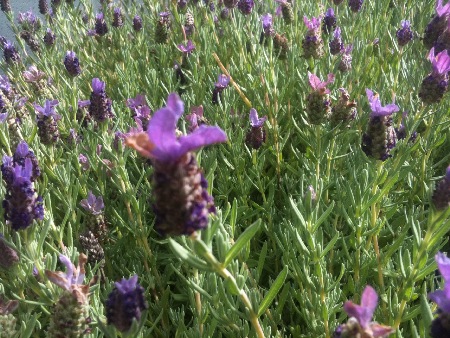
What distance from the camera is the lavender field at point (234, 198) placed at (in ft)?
3.07

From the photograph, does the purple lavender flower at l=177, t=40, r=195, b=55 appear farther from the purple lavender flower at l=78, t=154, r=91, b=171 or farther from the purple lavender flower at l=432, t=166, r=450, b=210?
the purple lavender flower at l=432, t=166, r=450, b=210

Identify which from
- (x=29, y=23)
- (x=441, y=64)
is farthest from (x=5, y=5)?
(x=441, y=64)

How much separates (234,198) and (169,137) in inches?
38.0

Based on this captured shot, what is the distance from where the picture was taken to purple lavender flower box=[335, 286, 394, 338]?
0.73 meters

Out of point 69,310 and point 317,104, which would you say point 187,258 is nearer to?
point 69,310

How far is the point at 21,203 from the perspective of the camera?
1.20m

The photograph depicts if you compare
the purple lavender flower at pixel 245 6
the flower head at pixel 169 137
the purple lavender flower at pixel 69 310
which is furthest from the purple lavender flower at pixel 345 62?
the flower head at pixel 169 137

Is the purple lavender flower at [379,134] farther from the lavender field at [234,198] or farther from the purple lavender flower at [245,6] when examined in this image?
the purple lavender flower at [245,6]

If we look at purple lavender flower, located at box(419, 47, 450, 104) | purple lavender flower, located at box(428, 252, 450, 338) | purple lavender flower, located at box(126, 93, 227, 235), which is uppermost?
purple lavender flower, located at box(126, 93, 227, 235)

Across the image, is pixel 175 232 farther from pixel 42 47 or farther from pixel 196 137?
pixel 42 47

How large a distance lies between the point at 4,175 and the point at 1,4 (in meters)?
3.27

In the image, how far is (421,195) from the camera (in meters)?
2.11

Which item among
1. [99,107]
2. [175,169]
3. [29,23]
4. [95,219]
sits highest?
[175,169]

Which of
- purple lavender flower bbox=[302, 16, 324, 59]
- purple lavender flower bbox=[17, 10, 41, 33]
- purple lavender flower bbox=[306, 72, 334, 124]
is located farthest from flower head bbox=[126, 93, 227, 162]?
purple lavender flower bbox=[17, 10, 41, 33]
